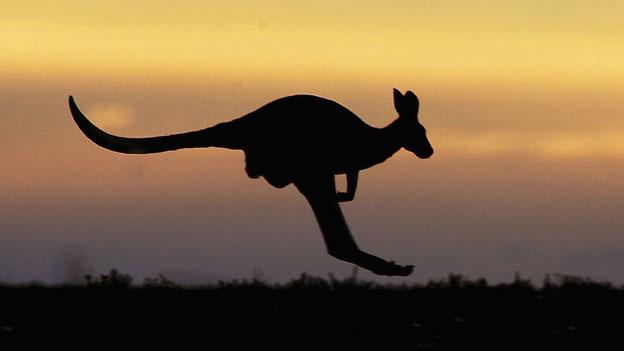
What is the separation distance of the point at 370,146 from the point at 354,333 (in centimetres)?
264

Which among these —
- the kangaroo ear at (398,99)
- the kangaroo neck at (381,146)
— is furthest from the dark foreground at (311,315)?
the kangaroo ear at (398,99)

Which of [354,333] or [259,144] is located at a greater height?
[259,144]

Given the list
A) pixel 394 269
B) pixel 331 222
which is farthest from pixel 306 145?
pixel 394 269

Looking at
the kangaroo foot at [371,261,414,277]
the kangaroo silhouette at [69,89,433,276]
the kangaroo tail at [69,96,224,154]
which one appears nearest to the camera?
the kangaroo foot at [371,261,414,277]

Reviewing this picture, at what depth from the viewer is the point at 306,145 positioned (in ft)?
52.1

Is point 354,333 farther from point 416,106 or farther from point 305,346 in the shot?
point 416,106

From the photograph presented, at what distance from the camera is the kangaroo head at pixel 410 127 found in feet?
53.3

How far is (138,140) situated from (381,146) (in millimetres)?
2226

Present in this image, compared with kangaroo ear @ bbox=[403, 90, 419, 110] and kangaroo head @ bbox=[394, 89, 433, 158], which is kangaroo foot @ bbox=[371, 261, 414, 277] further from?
kangaroo ear @ bbox=[403, 90, 419, 110]

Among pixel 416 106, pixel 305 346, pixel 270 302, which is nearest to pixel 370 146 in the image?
pixel 416 106

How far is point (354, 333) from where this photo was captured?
1395 centimetres

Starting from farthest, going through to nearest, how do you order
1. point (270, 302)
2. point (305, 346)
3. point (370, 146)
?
1. point (370, 146)
2. point (270, 302)
3. point (305, 346)

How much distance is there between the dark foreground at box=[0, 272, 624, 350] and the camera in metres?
13.7

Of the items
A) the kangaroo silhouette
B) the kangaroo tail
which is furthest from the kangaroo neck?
the kangaroo tail
